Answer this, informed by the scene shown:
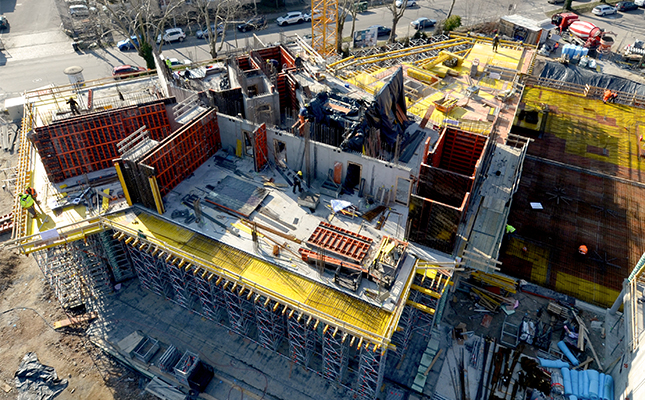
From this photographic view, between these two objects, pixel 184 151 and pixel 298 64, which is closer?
pixel 184 151

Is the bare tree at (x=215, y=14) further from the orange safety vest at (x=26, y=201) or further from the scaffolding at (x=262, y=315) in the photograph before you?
the scaffolding at (x=262, y=315)

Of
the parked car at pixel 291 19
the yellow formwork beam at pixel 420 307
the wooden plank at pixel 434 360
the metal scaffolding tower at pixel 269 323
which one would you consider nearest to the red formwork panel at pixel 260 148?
the metal scaffolding tower at pixel 269 323

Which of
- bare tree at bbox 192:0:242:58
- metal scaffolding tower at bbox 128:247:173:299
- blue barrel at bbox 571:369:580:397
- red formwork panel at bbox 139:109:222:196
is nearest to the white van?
bare tree at bbox 192:0:242:58

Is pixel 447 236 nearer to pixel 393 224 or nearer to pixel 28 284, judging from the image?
pixel 393 224

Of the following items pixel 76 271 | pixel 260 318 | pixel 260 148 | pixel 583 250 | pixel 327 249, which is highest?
pixel 260 148

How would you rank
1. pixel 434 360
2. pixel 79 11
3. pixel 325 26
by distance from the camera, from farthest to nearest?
pixel 79 11 → pixel 325 26 → pixel 434 360

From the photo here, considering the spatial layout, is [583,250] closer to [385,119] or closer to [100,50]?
[385,119]

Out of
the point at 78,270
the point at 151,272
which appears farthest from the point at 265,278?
the point at 78,270
